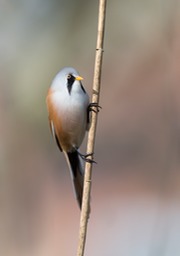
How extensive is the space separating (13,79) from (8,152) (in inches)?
15.2

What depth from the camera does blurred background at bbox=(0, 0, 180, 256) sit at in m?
2.42

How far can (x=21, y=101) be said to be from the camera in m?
2.71

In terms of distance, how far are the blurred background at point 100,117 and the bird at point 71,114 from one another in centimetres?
80

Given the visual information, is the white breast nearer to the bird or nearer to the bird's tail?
the bird

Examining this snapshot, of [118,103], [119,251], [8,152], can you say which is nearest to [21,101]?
[8,152]

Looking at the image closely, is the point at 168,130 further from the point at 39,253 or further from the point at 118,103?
the point at 39,253

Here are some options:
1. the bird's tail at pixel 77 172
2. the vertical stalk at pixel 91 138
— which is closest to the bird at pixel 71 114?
the bird's tail at pixel 77 172

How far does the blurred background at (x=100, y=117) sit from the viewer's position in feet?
7.93

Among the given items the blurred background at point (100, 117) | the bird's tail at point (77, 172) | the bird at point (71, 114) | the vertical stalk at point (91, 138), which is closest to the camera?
the vertical stalk at point (91, 138)

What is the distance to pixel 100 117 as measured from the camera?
2807 mm

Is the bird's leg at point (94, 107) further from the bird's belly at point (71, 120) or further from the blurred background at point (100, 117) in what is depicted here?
the blurred background at point (100, 117)

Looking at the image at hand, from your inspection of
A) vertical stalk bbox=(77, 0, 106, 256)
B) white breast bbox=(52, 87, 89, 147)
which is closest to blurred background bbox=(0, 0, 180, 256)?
white breast bbox=(52, 87, 89, 147)

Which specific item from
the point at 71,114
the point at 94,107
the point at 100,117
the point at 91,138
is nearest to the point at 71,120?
the point at 71,114

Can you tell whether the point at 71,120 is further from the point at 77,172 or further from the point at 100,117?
the point at 100,117
